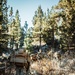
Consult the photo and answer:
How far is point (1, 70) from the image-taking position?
29.6 m

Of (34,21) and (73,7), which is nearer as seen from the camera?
(73,7)

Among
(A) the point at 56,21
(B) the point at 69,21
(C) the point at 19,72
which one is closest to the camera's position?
(C) the point at 19,72

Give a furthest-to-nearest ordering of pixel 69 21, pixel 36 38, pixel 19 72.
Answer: pixel 36 38 < pixel 69 21 < pixel 19 72

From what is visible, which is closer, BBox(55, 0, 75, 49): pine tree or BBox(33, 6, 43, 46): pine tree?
BBox(55, 0, 75, 49): pine tree

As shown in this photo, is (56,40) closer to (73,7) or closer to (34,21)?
(34,21)

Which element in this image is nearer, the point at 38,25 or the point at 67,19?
the point at 67,19

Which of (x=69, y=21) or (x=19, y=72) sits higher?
(x=69, y=21)

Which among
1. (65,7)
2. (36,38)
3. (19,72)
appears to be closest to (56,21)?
(65,7)

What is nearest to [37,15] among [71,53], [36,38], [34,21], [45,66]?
[34,21]

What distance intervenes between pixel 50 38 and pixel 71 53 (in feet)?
74.0

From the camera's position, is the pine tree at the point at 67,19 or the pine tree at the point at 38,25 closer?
the pine tree at the point at 67,19

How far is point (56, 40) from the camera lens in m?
69.8

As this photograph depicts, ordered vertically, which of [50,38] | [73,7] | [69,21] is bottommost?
[50,38]

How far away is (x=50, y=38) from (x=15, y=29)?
17.0 m
